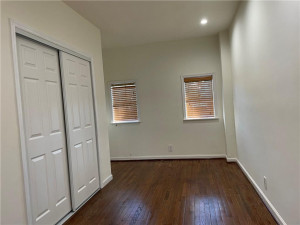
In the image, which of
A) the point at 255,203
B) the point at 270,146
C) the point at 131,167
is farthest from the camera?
the point at 131,167

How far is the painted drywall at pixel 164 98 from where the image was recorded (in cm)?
476

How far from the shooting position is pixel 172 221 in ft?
7.56

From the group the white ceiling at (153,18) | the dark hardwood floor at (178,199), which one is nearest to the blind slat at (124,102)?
the white ceiling at (153,18)

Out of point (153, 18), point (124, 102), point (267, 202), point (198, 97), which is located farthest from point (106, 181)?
point (153, 18)

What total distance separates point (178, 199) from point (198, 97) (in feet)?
8.56

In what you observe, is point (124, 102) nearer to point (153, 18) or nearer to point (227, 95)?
point (153, 18)

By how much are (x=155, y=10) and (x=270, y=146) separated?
241 centimetres

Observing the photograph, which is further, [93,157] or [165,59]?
[165,59]

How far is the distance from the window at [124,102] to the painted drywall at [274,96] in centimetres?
271

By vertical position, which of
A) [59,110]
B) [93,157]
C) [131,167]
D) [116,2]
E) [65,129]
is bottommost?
[131,167]

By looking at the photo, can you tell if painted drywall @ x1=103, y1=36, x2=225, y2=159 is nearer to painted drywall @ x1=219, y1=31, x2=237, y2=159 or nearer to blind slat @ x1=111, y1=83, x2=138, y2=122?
blind slat @ x1=111, y1=83, x2=138, y2=122

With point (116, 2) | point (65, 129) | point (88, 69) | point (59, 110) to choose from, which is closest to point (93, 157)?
point (65, 129)

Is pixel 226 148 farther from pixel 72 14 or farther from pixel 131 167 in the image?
pixel 72 14

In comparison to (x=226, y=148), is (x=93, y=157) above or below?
above
